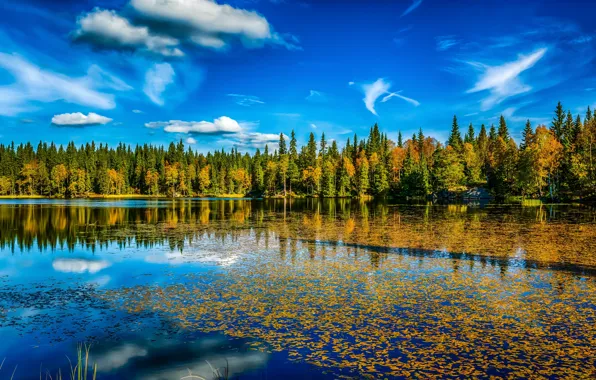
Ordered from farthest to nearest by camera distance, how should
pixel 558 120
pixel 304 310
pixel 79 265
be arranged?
pixel 558 120 < pixel 79 265 < pixel 304 310

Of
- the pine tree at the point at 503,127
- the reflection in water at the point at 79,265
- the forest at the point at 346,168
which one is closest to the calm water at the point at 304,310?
the reflection in water at the point at 79,265

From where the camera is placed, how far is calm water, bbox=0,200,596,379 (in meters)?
7.67

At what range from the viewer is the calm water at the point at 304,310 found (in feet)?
25.2

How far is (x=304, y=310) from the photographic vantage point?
10.7 meters

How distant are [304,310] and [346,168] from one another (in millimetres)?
109824

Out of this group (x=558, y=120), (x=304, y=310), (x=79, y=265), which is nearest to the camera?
(x=304, y=310)

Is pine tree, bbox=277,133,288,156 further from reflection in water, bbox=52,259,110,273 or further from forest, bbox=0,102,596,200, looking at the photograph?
reflection in water, bbox=52,259,110,273

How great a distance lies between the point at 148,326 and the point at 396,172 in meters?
117

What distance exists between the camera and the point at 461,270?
1552 cm

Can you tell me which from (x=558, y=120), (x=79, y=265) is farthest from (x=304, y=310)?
(x=558, y=120)

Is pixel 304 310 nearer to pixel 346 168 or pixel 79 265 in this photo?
pixel 79 265

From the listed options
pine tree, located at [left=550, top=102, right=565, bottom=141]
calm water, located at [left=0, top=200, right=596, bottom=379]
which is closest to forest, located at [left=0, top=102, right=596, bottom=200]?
pine tree, located at [left=550, top=102, right=565, bottom=141]

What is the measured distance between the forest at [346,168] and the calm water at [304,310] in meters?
61.2

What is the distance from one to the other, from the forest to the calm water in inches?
2408
